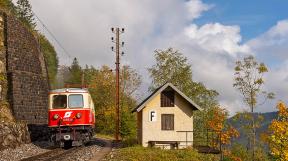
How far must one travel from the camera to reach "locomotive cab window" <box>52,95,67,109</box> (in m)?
26.1

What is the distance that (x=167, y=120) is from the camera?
27.9 m

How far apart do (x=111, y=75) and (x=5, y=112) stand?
38.8 metres

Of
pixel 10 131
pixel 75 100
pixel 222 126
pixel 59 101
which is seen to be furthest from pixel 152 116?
pixel 222 126

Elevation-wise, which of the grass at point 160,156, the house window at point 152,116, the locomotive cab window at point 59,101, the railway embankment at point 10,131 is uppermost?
the locomotive cab window at point 59,101

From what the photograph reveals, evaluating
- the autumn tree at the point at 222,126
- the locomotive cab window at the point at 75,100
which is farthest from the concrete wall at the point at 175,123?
the autumn tree at the point at 222,126

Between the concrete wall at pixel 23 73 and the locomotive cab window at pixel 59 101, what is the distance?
20.5ft

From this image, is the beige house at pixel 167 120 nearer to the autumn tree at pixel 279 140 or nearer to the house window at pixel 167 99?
the house window at pixel 167 99

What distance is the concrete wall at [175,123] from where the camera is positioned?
27750mm

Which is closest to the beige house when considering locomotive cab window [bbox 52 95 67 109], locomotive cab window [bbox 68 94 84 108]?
locomotive cab window [bbox 68 94 84 108]

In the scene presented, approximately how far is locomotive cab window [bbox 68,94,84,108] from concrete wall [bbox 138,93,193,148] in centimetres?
445

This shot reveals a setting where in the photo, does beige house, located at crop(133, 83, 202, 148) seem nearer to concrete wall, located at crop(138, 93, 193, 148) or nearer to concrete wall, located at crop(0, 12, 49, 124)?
concrete wall, located at crop(138, 93, 193, 148)

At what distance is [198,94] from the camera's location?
53281 mm

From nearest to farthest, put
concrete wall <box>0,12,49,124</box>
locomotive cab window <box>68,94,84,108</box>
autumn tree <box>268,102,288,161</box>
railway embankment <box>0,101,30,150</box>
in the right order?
autumn tree <box>268,102,288,161</box> < locomotive cab window <box>68,94,84,108</box> < railway embankment <box>0,101,30,150</box> < concrete wall <box>0,12,49,124</box>

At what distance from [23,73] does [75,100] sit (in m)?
9.88
